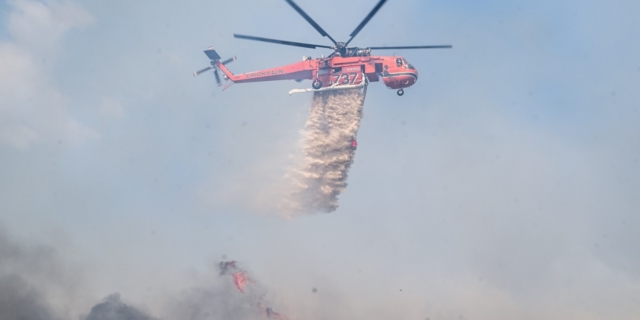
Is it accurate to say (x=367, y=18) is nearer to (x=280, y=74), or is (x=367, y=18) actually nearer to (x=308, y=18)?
(x=308, y=18)

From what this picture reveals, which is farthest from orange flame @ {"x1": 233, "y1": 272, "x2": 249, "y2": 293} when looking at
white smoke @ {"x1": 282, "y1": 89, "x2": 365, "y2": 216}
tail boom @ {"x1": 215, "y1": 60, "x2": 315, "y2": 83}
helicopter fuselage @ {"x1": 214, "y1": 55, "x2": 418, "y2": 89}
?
helicopter fuselage @ {"x1": 214, "y1": 55, "x2": 418, "y2": 89}

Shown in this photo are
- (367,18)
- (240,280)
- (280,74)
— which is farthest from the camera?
(240,280)

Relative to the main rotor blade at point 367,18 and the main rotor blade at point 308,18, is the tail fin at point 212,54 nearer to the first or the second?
the main rotor blade at point 308,18

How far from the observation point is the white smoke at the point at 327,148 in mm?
42531

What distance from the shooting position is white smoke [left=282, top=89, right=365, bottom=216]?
42531mm

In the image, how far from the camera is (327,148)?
43.2 m

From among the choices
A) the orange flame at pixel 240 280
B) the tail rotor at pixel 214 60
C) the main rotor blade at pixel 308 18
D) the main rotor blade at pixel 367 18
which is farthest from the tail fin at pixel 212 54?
the orange flame at pixel 240 280

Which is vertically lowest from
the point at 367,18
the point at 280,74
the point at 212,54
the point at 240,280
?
the point at 240,280

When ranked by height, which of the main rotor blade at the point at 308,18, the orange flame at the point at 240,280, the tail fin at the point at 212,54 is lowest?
the orange flame at the point at 240,280

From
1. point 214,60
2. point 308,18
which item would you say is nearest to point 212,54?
point 214,60

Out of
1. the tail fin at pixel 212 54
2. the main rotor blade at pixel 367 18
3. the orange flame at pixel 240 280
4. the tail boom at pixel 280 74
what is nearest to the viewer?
the main rotor blade at pixel 367 18

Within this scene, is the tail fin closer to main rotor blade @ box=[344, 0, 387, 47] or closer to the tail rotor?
the tail rotor

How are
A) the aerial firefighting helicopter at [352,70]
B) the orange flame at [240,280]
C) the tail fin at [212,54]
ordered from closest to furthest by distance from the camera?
the aerial firefighting helicopter at [352,70] < the tail fin at [212,54] < the orange flame at [240,280]

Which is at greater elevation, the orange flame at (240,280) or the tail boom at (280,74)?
the tail boom at (280,74)
